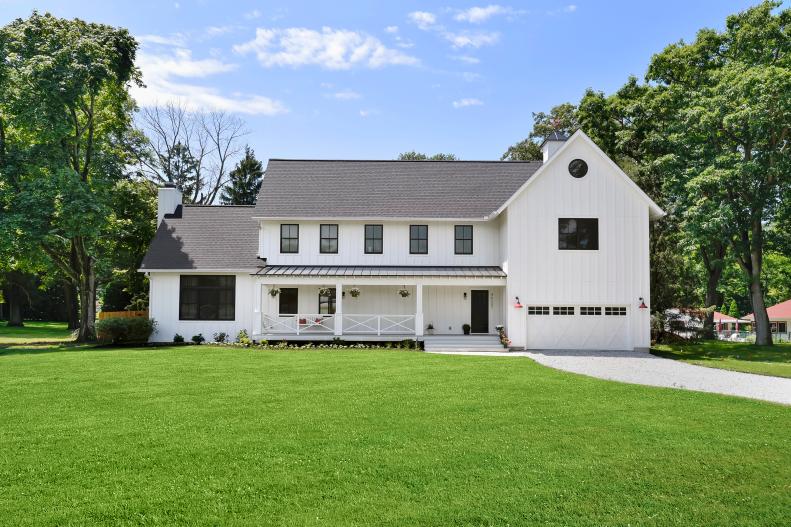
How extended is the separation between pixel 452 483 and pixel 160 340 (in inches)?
806

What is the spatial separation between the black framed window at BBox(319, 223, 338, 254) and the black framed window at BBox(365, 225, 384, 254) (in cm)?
137

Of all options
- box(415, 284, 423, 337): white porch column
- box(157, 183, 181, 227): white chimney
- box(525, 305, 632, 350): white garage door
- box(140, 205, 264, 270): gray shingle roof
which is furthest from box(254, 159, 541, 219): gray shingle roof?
box(525, 305, 632, 350): white garage door

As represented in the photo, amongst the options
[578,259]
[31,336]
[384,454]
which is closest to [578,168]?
[578,259]

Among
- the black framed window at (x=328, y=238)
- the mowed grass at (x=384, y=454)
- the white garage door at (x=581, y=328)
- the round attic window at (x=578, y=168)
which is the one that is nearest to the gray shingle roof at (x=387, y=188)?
the black framed window at (x=328, y=238)

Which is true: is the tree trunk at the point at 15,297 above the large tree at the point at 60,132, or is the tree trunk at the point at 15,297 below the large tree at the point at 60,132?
below

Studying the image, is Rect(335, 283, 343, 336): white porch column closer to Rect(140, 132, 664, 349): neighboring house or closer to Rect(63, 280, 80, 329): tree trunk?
Rect(140, 132, 664, 349): neighboring house

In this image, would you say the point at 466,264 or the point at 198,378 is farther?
the point at 466,264

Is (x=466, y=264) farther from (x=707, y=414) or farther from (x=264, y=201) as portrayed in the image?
(x=707, y=414)

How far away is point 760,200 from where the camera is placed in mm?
23781

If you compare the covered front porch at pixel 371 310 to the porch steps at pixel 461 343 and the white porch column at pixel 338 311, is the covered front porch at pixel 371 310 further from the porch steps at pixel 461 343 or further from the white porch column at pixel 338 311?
the porch steps at pixel 461 343

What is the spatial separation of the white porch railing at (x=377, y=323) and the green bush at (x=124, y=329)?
27.4 feet

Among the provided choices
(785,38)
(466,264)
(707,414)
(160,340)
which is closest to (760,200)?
(785,38)

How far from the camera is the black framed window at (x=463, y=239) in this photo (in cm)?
2455

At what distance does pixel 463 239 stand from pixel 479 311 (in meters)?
3.26
